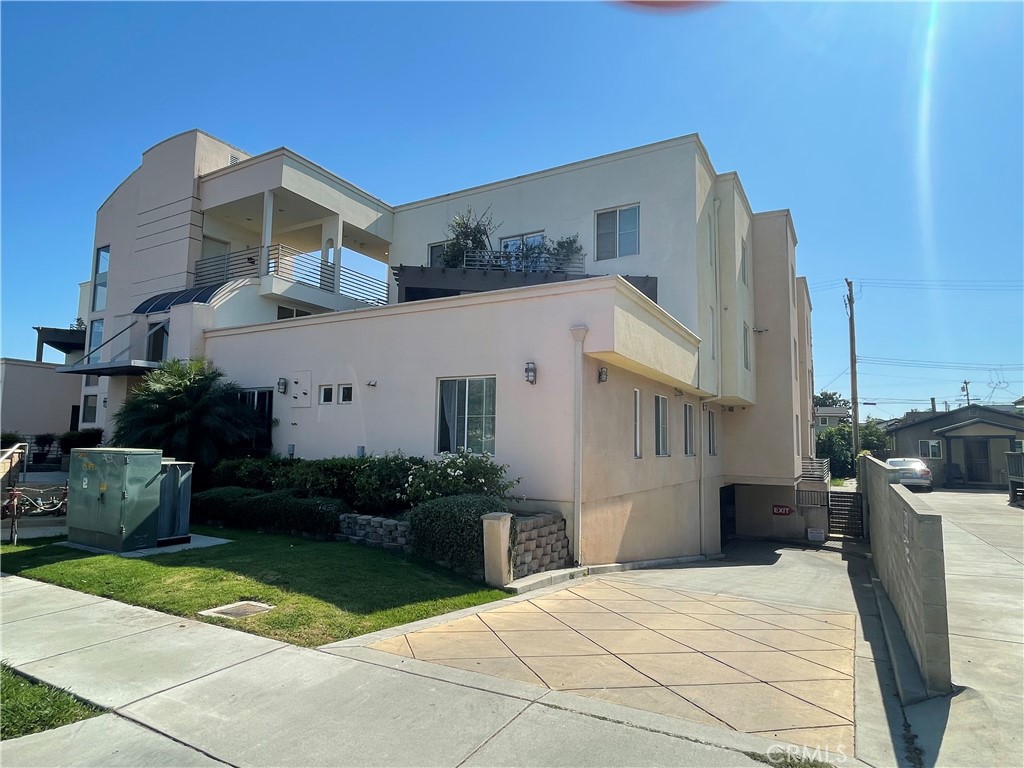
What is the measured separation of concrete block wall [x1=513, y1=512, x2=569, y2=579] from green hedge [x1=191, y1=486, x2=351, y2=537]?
3.38 metres

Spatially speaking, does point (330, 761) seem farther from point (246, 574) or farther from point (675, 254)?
point (675, 254)

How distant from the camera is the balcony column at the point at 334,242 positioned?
67.3 feet

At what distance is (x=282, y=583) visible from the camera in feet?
23.6

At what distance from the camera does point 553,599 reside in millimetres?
7625

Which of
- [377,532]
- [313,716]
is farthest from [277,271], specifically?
[313,716]

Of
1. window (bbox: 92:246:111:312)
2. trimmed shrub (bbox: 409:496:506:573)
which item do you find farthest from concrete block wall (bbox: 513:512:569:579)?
window (bbox: 92:246:111:312)

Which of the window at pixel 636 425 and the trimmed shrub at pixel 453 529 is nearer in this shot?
the trimmed shrub at pixel 453 529

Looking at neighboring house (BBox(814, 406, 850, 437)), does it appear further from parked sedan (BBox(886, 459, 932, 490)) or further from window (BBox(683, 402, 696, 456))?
window (BBox(683, 402, 696, 456))

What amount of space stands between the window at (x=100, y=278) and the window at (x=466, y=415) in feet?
58.2

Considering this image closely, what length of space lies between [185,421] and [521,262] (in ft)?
31.2

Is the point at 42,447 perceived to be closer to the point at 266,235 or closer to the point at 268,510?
the point at 266,235

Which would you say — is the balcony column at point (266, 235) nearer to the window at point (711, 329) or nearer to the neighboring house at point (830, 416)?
the window at point (711, 329)

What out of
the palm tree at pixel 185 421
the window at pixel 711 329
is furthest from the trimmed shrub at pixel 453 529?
the window at pixel 711 329

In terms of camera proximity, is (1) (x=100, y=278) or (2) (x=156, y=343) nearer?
(2) (x=156, y=343)
